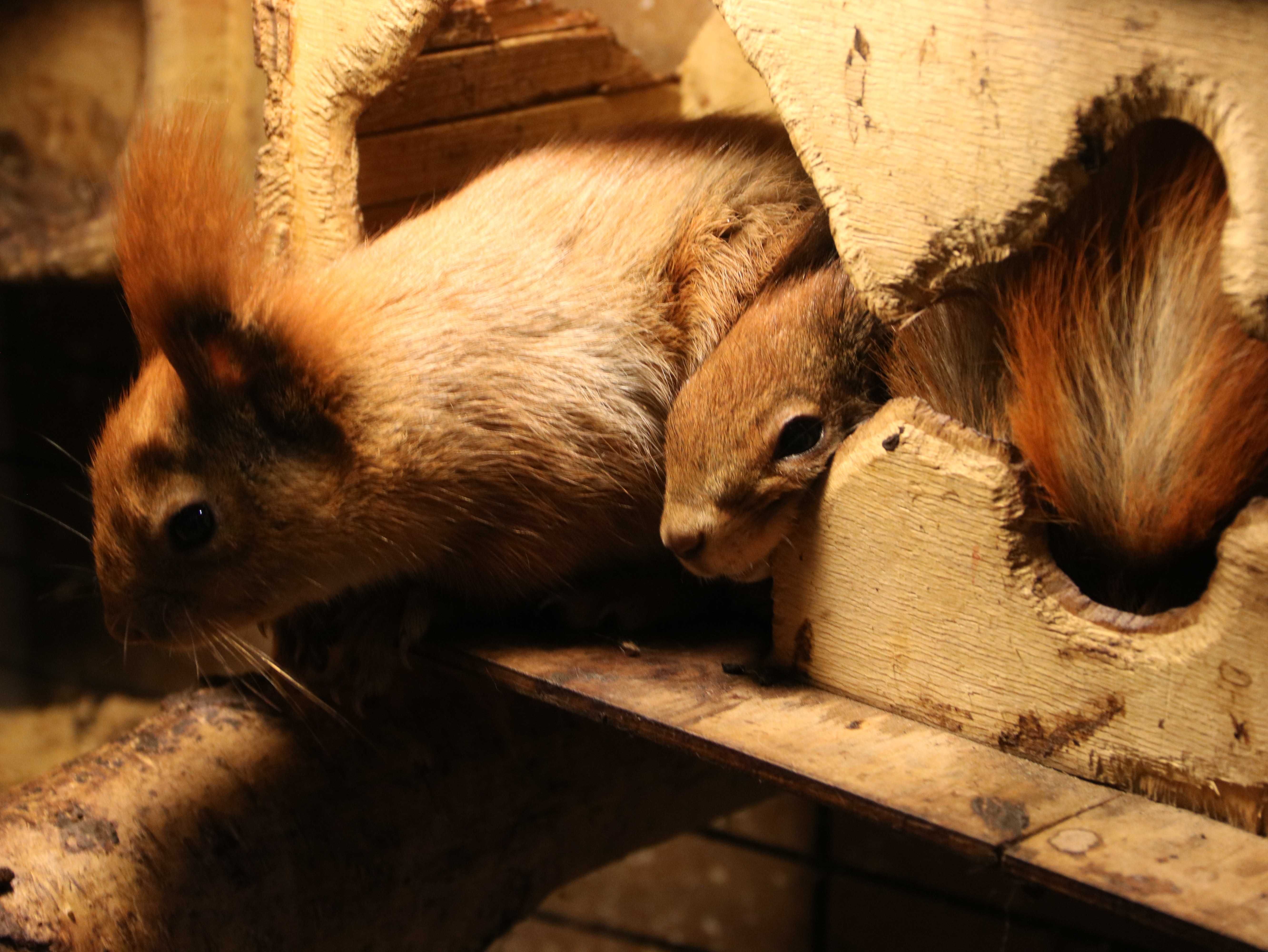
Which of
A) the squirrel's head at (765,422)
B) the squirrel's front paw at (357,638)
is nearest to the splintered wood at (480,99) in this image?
the squirrel's front paw at (357,638)

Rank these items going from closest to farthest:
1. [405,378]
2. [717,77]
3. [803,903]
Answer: [405,378] < [717,77] < [803,903]

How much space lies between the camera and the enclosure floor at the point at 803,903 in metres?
2.40

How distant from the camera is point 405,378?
4.63 feet

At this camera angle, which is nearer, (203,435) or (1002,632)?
(1002,632)

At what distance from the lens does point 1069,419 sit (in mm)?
1135

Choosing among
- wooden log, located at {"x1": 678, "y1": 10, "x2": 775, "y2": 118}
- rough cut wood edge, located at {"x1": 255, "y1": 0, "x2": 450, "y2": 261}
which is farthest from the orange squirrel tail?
wooden log, located at {"x1": 678, "y1": 10, "x2": 775, "y2": 118}

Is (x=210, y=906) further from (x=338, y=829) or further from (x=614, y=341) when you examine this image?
(x=614, y=341)

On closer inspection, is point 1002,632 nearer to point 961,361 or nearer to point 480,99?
point 961,361

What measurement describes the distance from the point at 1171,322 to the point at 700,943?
2.26 meters

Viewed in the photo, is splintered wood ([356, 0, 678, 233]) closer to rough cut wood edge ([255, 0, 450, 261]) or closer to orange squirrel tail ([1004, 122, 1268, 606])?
rough cut wood edge ([255, 0, 450, 261])

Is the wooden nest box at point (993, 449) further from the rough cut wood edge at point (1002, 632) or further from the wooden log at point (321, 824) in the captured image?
the wooden log at point (321, 824)

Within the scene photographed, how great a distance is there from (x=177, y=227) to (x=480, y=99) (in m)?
0.78

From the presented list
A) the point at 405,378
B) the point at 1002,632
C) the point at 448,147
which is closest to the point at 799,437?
the point at 1002,632

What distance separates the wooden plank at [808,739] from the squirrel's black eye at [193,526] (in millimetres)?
339
